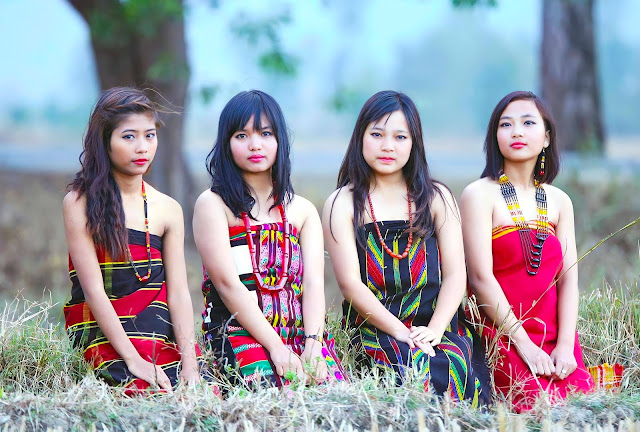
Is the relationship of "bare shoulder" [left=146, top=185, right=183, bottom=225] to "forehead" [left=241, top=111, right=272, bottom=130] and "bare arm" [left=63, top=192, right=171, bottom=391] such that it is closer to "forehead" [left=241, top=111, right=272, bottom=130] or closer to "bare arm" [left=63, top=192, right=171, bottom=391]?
"bare arm" [left=63, top=192, right=171, bottom=391]

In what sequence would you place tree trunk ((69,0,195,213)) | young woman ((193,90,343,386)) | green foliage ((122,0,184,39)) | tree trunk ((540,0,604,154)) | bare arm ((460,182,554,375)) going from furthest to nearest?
tree trunk ((540,0,604,154))
tree trunk ((69,0,195,213))
green foliage ((122,0,184,39))
bare arm ((460,182,554,375))
young woman ((193,90,343,386))

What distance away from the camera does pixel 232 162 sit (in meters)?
3.77

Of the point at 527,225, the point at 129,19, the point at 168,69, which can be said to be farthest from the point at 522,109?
Answer: the point at 129,19

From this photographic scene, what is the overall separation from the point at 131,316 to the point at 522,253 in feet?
6.16

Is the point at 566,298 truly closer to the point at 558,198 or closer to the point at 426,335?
the point at 558,198

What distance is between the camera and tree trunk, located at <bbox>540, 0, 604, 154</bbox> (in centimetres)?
1034

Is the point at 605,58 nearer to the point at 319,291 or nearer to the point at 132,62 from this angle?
the point at 132,62

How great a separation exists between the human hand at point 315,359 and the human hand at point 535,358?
952 millimetres

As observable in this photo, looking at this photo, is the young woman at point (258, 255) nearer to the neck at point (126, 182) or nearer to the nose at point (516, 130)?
the neck at point (126, 182)

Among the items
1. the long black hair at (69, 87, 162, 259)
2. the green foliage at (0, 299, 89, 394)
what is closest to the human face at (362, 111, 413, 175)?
the long black hair at (69, 87, 162, 259)

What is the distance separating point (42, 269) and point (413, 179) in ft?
22.1

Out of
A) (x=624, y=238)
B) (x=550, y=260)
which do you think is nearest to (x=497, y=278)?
(x=550, y=260)

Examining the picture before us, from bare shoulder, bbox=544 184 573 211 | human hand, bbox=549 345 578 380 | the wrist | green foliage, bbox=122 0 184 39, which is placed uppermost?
green foliage, bbox=122 0 184 39

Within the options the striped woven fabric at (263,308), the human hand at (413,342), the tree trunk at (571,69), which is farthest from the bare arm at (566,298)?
the tree trunk at (571,69)
